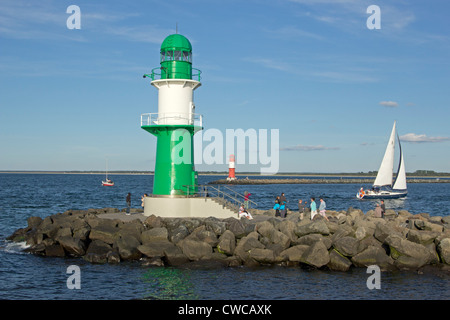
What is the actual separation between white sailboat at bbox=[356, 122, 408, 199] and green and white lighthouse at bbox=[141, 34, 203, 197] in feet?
156

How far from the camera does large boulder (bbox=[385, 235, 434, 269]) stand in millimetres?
18906

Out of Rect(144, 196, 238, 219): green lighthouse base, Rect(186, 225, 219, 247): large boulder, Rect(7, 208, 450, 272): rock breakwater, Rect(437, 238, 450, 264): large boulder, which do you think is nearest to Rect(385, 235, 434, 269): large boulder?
Rect(7, 208, 450, 272): rock breakwater

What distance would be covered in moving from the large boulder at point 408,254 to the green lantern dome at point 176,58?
525 inches

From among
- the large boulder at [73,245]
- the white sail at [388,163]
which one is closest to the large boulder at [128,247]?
the large boulder at [73,245]

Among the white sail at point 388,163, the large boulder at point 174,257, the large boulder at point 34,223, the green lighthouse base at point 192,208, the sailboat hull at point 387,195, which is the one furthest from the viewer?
the white sail at point 388,163

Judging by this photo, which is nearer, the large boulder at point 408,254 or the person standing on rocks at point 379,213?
the large boulder at point 408,254

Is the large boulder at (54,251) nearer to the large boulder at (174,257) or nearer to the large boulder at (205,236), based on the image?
the large boulder at (174,257)

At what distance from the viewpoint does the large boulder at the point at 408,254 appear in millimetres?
18906

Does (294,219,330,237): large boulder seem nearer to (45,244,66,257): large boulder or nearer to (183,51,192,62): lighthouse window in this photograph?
(45,244,66,257): large boulder

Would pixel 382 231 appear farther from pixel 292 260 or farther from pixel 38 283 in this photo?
pixel 38 283

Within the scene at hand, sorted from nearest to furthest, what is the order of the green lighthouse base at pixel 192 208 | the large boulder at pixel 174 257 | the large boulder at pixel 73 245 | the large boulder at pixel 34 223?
1. the large boulder at pixel 174 257
2. the large boulder at pixel 73 245
3. the green lighthouse base at pixel 192 208
4. the large boulder at pixel 34 223
